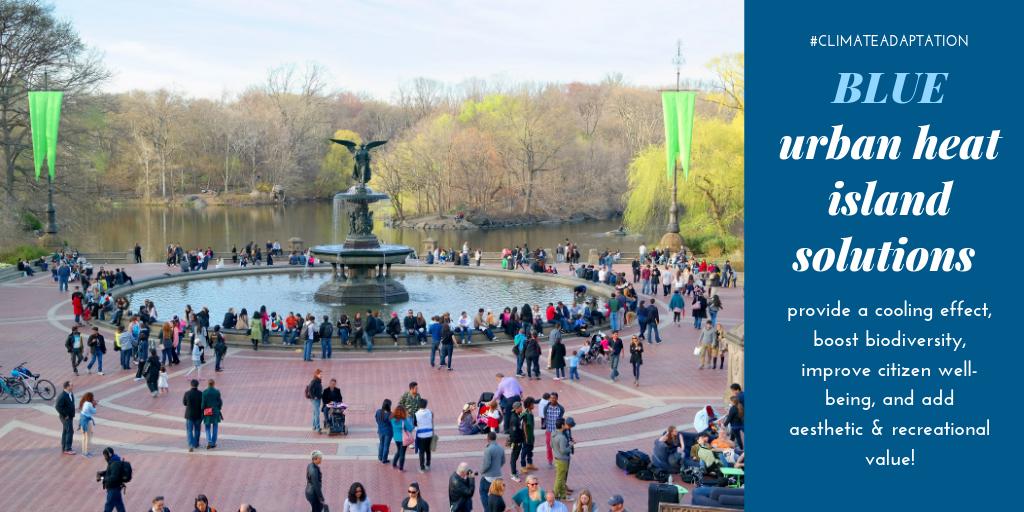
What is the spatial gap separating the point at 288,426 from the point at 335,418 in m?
1.34

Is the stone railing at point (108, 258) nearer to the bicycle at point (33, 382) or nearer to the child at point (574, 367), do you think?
the bicycle at point (33, 382)

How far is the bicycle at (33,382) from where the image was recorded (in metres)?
21.9

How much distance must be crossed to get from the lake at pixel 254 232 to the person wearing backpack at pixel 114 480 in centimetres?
4821

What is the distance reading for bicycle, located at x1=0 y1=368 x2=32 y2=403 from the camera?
71.6 feet

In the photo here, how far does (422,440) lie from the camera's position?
55.2ft

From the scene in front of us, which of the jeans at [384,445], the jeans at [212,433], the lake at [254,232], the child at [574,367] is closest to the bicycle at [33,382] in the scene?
the jeans at [212,433]

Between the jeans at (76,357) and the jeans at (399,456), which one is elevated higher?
the jeans at (76,357)

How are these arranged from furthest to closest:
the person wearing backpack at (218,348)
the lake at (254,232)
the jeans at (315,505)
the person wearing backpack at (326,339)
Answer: the lake at (254,232) → the person wearing backpack at (326,339) → the person wearing backpack at (218,348) → the jeans at (315,505)

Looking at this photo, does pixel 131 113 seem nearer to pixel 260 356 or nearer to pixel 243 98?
pixel 243 98

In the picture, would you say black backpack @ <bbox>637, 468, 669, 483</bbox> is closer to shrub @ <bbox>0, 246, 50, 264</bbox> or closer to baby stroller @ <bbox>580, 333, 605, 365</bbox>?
baby stroller @ <bbox>580, 333, 605, 365</bbox>

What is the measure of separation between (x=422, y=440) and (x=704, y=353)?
432 inches

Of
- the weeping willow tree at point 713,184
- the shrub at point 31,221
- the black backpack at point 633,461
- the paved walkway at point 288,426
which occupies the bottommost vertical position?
the paved walkway at point 288,426

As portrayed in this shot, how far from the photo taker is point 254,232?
81.9 meters
